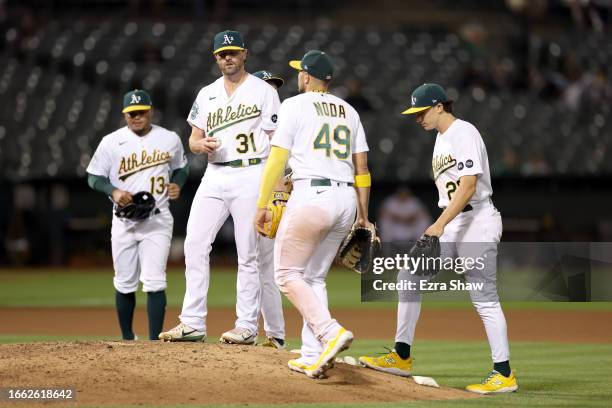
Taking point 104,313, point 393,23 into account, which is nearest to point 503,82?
point 393,23

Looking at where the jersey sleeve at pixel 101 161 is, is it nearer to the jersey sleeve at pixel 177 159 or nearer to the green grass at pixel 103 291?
the jersey sleeve at pixel 177 159

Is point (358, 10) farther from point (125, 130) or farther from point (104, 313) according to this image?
point (125, 130)

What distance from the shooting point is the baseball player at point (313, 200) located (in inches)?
255

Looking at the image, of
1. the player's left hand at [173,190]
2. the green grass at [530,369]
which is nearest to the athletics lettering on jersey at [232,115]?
the player's left hand at [173,190]

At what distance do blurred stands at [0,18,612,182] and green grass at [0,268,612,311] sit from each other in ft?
5.90

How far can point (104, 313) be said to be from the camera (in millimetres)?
12977

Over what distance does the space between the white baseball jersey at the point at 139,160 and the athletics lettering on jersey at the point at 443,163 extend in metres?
2.53

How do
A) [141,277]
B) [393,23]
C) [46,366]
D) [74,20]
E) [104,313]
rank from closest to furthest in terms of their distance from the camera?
1. [46,366]
2. [141,277]
3. [104,313]
4. [74,20]
5. [393,23]

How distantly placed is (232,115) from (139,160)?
1670 mm

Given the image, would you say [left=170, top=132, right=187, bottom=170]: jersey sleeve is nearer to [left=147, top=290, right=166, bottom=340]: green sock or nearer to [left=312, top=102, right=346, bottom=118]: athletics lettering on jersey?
[left=147, top=290, right=166, bottom=340]: green sock

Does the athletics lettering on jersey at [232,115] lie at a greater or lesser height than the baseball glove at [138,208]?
greater

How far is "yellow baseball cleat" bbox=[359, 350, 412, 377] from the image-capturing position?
24.0 ft

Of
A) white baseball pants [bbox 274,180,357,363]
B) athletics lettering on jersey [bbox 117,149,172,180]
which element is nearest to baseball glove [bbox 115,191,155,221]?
athletics lettering on jersey [bbox 117,149,172,180]

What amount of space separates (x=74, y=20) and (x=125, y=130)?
1339cm
